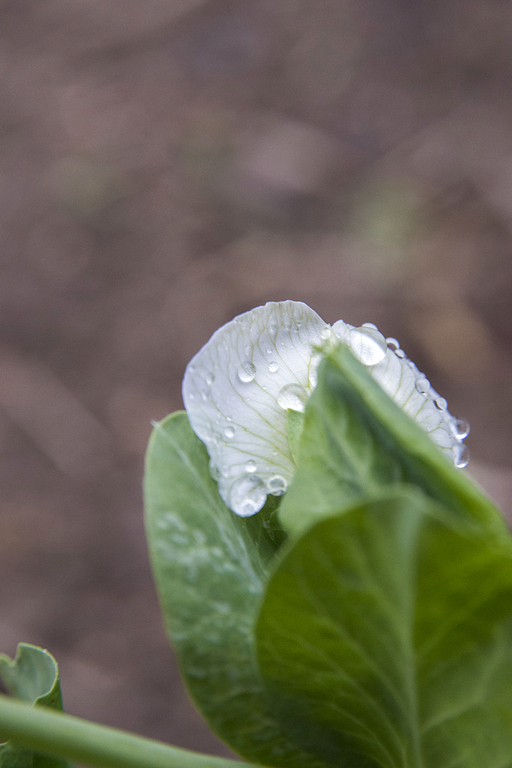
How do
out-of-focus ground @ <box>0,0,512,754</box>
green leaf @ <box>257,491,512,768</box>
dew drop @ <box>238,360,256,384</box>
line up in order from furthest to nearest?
out-of-focus ground @ <box>0,0,512,754</box> < dew drop @ <box>238,360,256,384</box> < green leaf @ <box>257,491,512,768</box>

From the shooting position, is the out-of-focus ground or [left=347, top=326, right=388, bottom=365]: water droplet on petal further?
the out-of-focus ground

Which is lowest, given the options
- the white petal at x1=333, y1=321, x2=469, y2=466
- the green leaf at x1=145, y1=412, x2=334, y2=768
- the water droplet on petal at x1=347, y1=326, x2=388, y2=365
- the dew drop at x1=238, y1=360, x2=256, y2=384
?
the green leaf at x1=145, y1=412, x2=334, y2=768

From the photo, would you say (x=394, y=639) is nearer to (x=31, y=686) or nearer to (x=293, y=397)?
(x=293, y=397)

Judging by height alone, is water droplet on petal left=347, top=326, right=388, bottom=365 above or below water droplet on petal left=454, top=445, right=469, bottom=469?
above

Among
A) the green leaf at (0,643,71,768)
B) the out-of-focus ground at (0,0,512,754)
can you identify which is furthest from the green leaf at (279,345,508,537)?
the out-of-focus ground at (0,0,512,754)

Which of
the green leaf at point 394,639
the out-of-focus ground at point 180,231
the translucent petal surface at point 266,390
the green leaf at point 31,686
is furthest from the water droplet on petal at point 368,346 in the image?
the out-of-focus ground at point 180,231

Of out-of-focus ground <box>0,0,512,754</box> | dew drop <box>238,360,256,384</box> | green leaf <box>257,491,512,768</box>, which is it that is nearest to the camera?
green leaf <box>257,491,512,768</box>

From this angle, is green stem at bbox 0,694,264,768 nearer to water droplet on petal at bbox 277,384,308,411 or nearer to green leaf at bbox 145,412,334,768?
green leaf at bbox 145,412,334,768

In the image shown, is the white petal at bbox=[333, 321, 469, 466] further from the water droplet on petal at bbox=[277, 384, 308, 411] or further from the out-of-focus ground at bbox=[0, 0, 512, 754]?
the out-of-focus ground at bbox=[0, 0, 512, 754]
